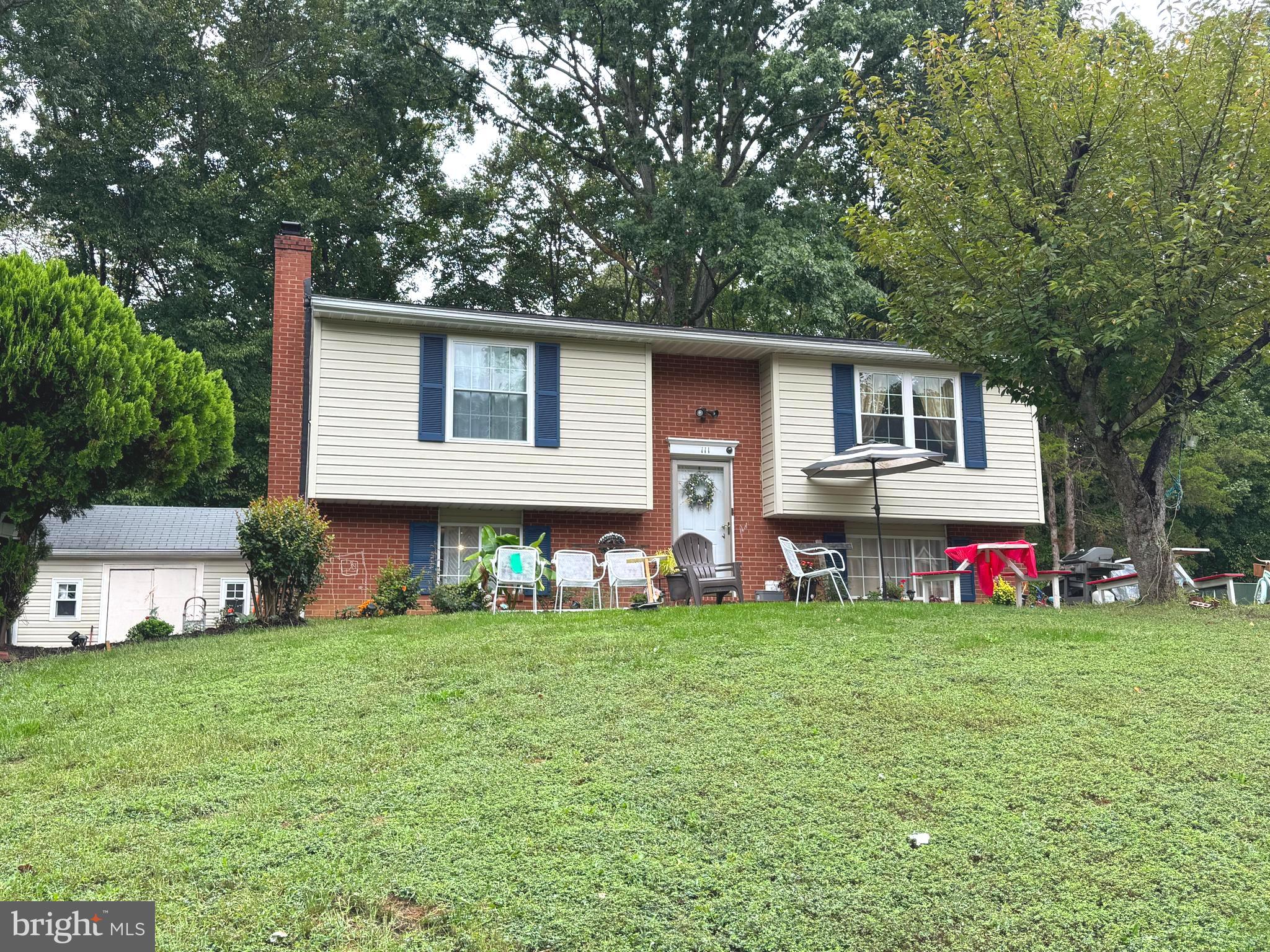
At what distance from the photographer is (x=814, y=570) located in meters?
13.9

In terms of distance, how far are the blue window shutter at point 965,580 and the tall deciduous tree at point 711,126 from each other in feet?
20.4

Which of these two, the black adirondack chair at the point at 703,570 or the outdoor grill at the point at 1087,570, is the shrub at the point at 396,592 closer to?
the black adirondack chair at the point at 703,570

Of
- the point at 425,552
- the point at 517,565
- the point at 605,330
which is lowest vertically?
the point at 517,565

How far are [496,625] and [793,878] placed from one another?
5.90 m

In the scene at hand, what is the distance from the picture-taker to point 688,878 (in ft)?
14.5

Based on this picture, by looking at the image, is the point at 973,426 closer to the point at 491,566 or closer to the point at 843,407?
the point at 843,407

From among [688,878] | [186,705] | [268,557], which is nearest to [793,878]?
[688,878]

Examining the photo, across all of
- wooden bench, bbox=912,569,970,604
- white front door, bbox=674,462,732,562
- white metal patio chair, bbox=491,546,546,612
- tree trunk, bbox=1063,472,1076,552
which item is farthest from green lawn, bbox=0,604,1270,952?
tree trunk, bbox=1063,472,1076,552

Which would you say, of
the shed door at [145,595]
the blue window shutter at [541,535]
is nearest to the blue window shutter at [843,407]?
the blue window shutter at [541,535]

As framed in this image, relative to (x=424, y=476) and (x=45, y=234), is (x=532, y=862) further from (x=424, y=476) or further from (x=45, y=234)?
(x=45, y=234)

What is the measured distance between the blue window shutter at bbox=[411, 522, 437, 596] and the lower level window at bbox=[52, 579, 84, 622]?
787 cm

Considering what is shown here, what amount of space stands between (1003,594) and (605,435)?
5.72m

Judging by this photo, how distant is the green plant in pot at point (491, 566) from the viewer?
1242cm

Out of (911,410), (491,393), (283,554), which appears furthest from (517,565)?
(911,410)
